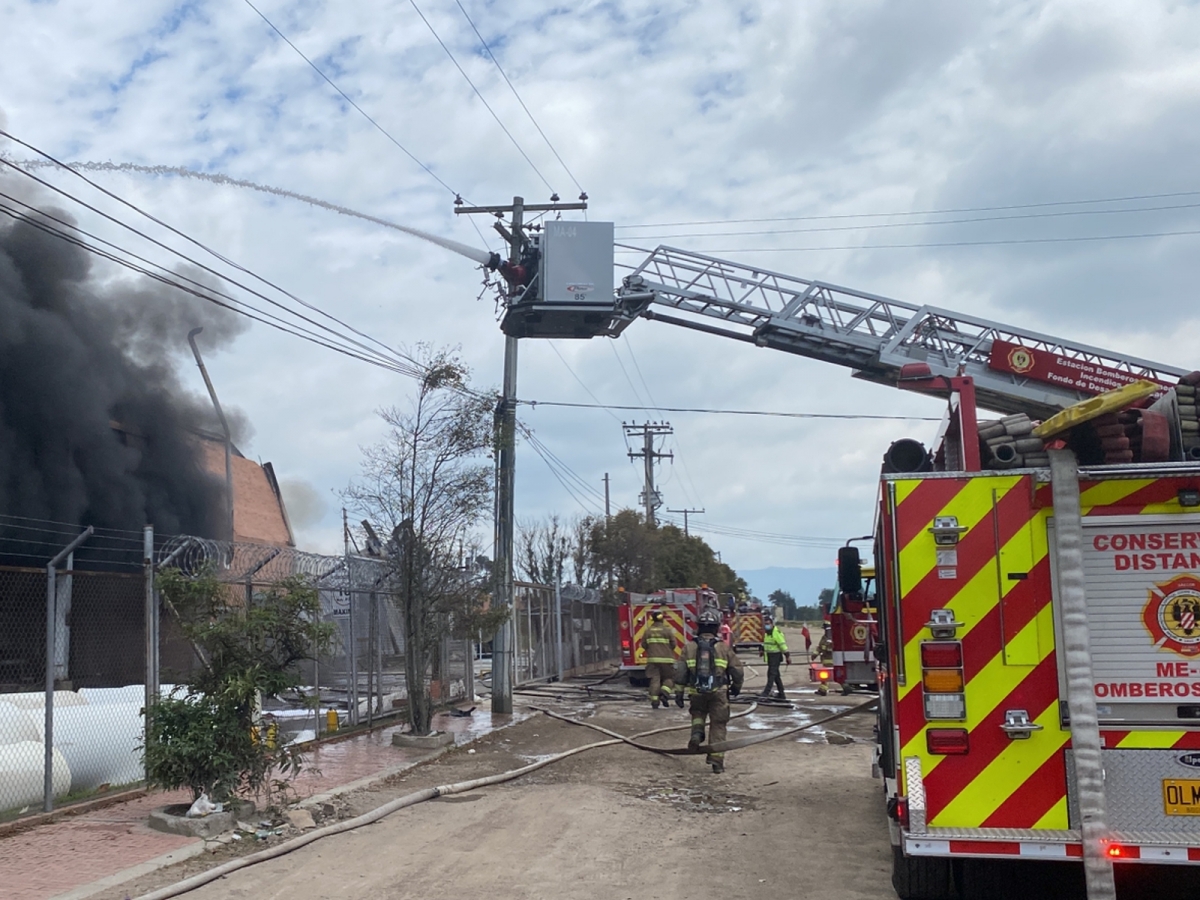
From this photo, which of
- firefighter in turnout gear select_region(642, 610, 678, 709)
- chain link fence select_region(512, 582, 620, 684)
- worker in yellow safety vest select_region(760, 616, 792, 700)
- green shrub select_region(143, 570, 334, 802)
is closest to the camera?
green shrub select_region(143, 570, 334, 802)

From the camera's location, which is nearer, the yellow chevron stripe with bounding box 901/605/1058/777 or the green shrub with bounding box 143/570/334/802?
the yellow chevron stripe with bounding box 901/605/1058/777

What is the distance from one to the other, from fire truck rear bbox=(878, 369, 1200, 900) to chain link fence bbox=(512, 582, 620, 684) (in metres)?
15.8

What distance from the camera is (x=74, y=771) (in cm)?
914

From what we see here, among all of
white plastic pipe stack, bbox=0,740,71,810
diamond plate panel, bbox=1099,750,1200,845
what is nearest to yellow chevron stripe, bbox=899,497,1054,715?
diamond plate panel, bbox=1099,750,1200,845

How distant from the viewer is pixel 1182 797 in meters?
4.89

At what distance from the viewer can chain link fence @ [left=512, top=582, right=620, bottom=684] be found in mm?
23516

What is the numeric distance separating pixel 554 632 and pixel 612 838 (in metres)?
17.0

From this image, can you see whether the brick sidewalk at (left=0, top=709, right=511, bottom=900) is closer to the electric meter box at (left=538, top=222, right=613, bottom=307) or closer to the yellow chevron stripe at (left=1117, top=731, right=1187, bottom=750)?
the yellow chevron stripe at (left=1117, top=731, right=1187, bottom=750)

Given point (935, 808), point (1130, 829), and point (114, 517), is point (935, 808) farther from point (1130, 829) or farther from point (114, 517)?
point (114, 517)

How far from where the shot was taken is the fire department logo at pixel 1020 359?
750 inches

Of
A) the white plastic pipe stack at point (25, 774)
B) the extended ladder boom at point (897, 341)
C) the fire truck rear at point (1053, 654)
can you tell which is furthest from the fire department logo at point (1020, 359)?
the white plastic pipe stack at point (25, 774)

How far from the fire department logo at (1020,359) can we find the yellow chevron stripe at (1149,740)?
1513 centimetres

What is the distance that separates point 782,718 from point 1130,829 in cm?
1221

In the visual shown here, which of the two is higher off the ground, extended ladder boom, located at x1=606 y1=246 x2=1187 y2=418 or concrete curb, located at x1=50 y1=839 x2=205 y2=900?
extended ladder boom, located at x1=606 y1=246 x2=1187 y2=418
